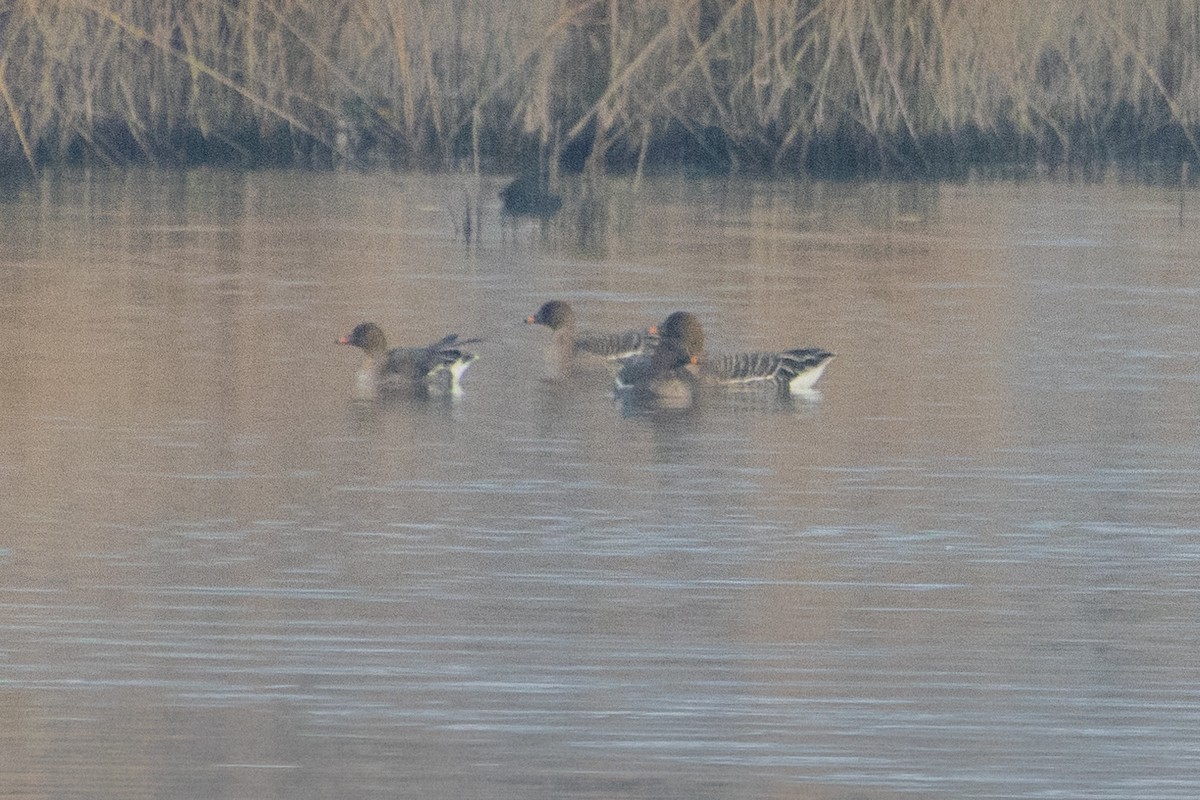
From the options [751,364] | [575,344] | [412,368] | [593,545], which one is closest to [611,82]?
[575,344]

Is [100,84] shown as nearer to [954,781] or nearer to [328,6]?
[328,6]

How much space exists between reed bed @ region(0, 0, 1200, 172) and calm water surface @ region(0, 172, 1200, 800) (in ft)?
14.4

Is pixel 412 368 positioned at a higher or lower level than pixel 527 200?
lower

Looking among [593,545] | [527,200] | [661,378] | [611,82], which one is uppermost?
[611,82]

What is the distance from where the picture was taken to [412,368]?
40.5 ft

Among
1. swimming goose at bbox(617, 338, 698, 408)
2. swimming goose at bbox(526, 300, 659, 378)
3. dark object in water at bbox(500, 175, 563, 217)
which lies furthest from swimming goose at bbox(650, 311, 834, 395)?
dark object in water at bbox(500, 175, 563, 217)

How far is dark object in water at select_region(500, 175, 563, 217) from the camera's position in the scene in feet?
68.7

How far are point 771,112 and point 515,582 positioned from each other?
580 inches

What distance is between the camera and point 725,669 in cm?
689

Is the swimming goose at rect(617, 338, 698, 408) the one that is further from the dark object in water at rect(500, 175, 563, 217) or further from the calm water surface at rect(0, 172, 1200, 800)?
the dark object in water at rect(500, 175, 563, 217)

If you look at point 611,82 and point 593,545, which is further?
point 611,82

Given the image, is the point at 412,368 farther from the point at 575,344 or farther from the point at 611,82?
the point at 611,82

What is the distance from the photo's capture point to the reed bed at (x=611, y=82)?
21.3 m

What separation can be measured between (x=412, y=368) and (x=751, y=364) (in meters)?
1.46
